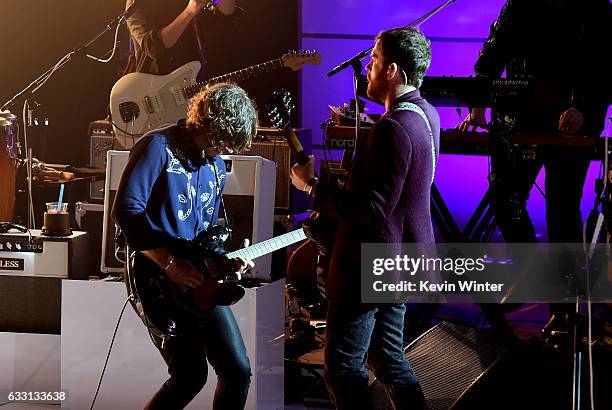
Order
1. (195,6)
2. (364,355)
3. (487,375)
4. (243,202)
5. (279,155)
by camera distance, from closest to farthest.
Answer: (364,355)
(487,375)
(243,202)
(279,155)
(195,6)

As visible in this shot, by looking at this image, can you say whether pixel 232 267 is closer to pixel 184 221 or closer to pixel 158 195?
pixel 184 221

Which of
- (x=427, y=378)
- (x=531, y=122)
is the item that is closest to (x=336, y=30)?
(x=531, y=122)

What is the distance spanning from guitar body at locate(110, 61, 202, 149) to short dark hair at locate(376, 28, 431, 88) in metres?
3.08

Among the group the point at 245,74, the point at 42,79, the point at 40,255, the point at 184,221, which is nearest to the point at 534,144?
the point at 184,221

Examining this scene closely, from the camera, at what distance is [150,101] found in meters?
5.89

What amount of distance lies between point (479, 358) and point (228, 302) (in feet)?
3.20

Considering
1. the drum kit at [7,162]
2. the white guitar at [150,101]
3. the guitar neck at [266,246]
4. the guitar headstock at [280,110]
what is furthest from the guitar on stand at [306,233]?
the drum kit at [7,162]

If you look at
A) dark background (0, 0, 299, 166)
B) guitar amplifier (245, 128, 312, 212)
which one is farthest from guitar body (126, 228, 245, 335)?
dark background (0, 0, 299, 166)

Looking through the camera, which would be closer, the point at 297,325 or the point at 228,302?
the point at 228,302

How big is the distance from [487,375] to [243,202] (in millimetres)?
1512

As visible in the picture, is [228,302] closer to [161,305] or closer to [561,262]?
[161,305]

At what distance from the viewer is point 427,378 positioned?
11.7 feet

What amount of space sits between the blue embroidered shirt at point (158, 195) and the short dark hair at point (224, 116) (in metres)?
0.12

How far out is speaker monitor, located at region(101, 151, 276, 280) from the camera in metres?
4.33
